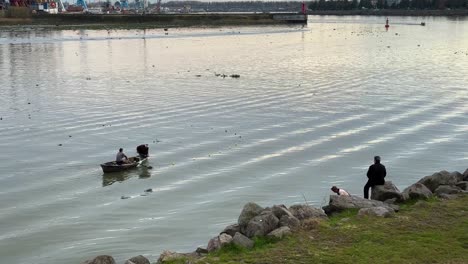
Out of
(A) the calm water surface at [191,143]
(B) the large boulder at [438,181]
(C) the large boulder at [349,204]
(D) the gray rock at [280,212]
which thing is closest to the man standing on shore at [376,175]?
(B) the large boulder at [438,181]

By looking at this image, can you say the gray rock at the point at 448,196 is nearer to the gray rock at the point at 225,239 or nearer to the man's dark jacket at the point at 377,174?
the man's dark jacket at the point at 377,174

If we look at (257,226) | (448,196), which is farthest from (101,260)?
(448,196)

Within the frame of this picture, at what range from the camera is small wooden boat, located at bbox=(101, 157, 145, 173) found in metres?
18.4

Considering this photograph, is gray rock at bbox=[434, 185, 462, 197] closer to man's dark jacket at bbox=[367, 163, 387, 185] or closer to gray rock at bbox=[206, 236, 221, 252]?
man's dark jacket at bbox=[367, 163, 387, 185]

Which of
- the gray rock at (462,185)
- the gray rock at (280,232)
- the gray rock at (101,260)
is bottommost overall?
the gray rock at (462,185)

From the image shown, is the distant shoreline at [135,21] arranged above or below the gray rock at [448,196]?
above

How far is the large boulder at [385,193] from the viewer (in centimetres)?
1306

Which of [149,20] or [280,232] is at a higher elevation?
[149,20]

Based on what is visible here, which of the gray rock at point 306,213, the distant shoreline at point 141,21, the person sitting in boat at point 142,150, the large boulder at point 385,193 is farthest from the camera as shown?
the distant shoreline at point 141,21

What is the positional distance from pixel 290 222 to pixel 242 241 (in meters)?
1.29

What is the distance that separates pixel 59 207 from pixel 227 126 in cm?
1108

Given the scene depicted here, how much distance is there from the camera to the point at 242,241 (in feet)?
33.5

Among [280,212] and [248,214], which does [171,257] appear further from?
[280,212]

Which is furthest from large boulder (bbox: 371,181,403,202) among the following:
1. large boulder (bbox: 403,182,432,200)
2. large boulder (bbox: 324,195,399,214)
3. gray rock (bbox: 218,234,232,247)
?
gray rock (bbox: 218,234,232,247)
